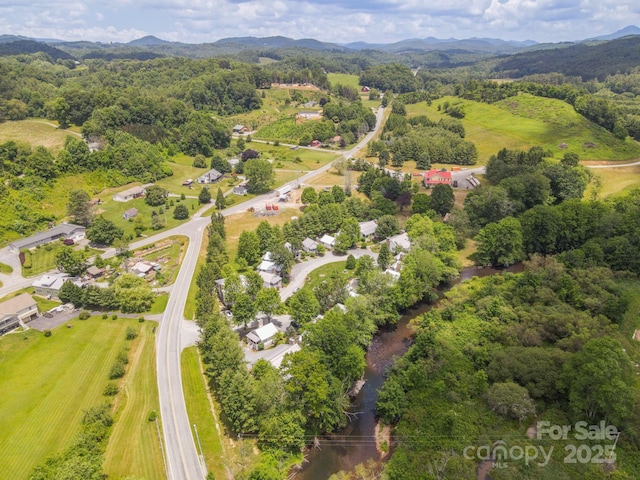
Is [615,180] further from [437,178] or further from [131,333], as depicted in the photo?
[131,333]

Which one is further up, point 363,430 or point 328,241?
point 328,241

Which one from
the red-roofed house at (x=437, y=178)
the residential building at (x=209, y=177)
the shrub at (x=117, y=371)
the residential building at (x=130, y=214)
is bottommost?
the shrub at (x=117, y=371)

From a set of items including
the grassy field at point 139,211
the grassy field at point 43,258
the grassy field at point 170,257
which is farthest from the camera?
the grassy field at point 139,211

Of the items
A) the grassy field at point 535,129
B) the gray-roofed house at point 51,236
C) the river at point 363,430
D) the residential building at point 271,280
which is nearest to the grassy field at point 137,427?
the river at point 363,430

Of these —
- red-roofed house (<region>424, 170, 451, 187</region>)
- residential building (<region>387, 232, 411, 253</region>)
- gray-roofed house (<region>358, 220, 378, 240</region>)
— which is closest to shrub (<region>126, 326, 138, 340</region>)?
gray-roofed house (<region>358, 220, 378, 240</region>)

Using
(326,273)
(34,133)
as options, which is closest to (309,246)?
(326,273)

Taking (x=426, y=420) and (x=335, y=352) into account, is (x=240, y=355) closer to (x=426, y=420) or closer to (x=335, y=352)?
(x=335, y=352)

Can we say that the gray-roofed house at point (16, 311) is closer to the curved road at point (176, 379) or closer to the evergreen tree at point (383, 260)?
the curved road at point (176, 379)

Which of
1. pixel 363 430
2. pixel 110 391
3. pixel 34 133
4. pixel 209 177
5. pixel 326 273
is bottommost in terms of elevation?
pixel 363 430
